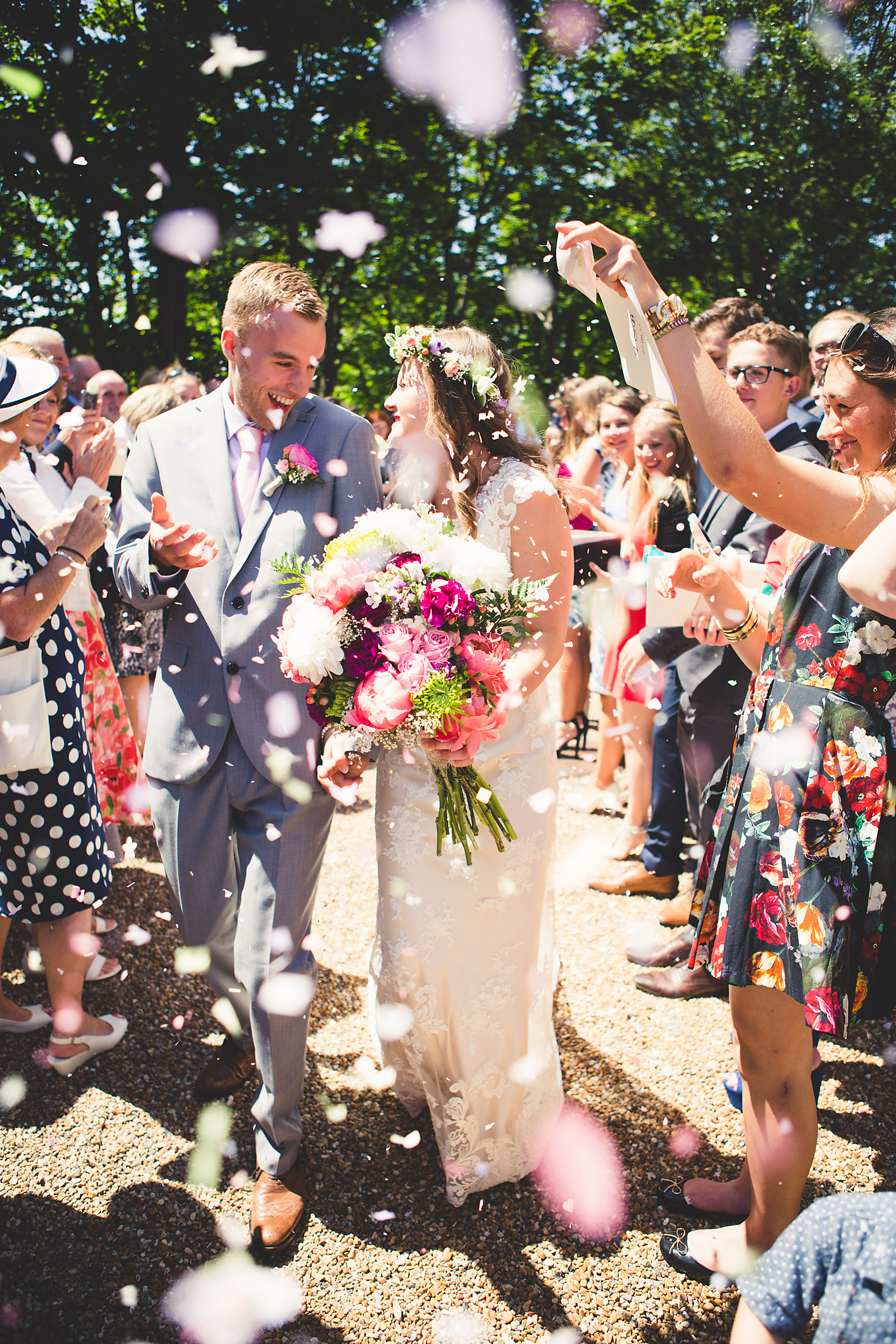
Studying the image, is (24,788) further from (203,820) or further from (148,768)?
(203,820)

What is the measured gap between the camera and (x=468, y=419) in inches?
106

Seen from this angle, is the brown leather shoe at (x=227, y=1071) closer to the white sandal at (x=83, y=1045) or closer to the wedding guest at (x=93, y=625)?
the white sandal at (x=83, y=1045)

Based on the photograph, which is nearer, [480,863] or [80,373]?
[480,863]

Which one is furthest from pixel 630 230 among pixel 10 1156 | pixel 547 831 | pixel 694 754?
pixel 10 1156

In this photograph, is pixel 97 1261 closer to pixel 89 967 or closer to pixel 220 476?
pixel 89 967

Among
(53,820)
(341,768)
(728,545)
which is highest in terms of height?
(728,545)

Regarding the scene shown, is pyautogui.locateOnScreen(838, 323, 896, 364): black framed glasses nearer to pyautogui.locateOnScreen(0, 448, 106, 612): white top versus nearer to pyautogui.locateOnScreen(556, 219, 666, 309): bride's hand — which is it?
pyautogui.locateOnScreen(556, 219, 666, 309): bride's hand

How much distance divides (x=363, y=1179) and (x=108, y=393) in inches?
219

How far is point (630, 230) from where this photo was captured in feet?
41.7

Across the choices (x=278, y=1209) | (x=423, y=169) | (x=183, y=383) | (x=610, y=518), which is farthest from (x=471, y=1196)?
(x=423, y=169)

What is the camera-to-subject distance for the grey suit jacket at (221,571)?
2504 mm

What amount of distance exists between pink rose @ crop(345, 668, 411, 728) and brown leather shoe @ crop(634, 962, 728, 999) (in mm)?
2290

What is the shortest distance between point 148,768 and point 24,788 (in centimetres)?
62

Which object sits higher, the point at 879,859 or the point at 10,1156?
the point at 879,859
